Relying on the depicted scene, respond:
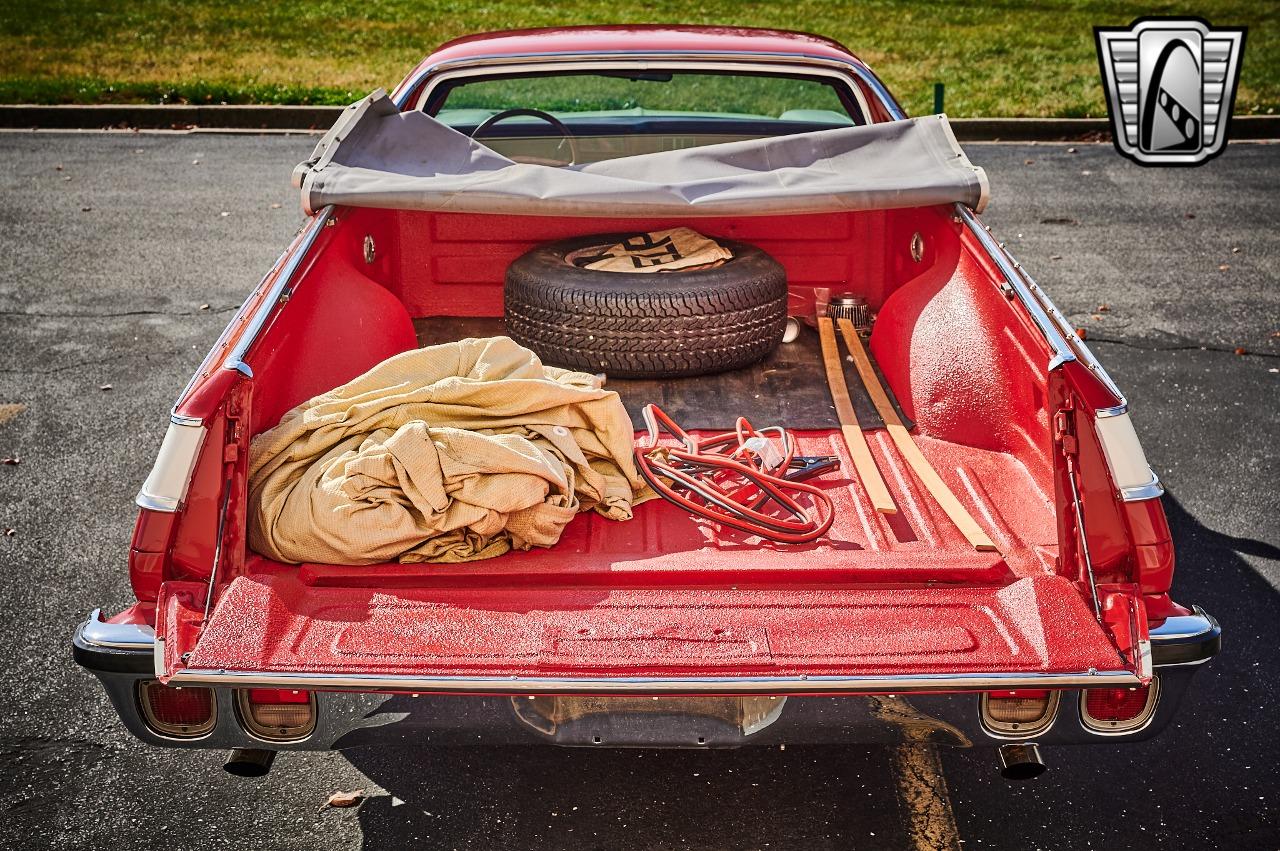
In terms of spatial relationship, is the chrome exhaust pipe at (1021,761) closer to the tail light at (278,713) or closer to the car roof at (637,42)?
the tail light at (278,713)

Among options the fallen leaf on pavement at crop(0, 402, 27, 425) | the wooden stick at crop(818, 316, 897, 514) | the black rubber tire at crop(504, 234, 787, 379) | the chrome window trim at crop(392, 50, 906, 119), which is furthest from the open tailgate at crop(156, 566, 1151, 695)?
the fallen leaf on pavement at crop(0, 402, 27, 425)

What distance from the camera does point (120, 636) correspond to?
2416 millimetres

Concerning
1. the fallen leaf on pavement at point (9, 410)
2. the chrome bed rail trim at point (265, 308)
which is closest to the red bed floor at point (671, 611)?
the chrome bed rail trim at point (265, 308)

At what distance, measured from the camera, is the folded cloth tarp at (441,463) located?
265cm

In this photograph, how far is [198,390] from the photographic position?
2.50 m

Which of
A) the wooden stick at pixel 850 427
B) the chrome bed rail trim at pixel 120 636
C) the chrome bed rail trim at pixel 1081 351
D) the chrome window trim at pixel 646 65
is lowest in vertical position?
the wooden stick at pixel 850 427

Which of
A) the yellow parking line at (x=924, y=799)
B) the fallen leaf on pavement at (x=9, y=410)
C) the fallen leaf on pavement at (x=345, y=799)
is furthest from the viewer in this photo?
the fallen leaf on pavement at (x=9, y=410)

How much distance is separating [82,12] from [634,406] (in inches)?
508

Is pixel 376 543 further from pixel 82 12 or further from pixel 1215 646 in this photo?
pixel 82 12

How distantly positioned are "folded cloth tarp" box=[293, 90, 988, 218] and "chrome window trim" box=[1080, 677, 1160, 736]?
5.99 ft

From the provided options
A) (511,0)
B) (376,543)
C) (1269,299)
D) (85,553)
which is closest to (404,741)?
(376,543)

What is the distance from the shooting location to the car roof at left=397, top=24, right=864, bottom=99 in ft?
15.4

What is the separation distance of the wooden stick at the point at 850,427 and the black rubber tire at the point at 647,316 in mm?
272

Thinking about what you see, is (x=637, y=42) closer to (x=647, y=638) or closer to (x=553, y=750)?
(x=553, y=750)
